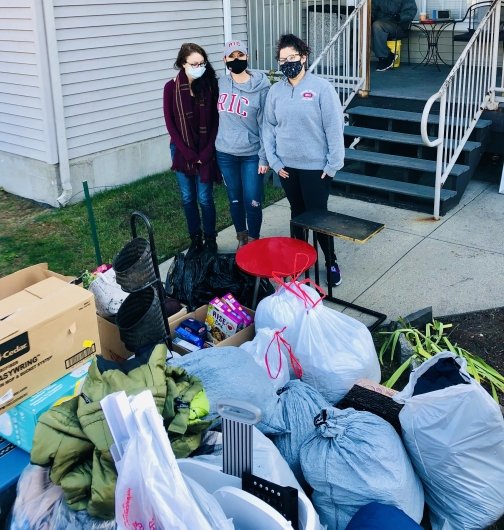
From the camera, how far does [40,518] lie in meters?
2.36

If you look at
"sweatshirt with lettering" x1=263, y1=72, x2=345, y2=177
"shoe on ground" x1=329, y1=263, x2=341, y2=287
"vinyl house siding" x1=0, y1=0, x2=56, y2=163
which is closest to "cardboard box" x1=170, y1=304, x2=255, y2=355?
"shoe on ground" x1=329, y1=263, x2=341, y2=287

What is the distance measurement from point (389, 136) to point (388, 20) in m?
2.54

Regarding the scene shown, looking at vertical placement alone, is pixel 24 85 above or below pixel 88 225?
above

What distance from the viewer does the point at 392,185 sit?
6.18 m

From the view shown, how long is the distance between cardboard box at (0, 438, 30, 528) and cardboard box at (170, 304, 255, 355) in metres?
1.11

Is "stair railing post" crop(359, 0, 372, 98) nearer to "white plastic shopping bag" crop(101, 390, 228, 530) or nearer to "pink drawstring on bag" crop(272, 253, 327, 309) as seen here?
"pink drawstring on bag" crop(272, 253, 327, 309)

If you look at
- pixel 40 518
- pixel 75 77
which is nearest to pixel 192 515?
pixel 40 518

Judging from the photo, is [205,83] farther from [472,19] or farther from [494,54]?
[472,19]

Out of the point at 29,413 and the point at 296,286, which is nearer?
the point at 29,413

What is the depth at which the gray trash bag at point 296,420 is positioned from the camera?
9.04ft

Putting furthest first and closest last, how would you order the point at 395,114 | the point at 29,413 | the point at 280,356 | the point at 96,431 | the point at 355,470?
1. the point at 395,114
2. the point at 280,356
3. the point at 29,413
4. the point at 355,470
5. the point at 96,431

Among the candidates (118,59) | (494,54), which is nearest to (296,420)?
(494,54)

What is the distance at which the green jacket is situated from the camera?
2191 mm

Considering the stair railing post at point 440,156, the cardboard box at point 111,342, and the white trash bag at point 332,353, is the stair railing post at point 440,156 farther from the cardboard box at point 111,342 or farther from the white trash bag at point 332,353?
the cardboard box at point 111,342
